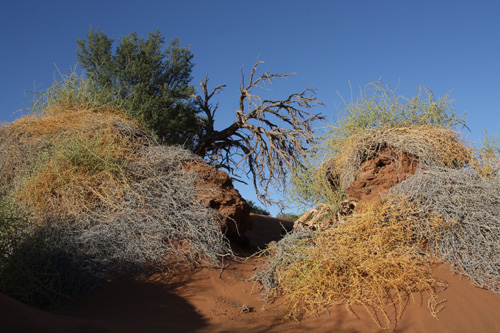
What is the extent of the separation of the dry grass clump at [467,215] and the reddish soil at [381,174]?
468 mm

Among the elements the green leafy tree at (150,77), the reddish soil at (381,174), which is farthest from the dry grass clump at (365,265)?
the green leafy tree at (150,77)

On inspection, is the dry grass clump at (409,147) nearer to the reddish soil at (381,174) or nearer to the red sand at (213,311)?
the reddish soil at (381,174)

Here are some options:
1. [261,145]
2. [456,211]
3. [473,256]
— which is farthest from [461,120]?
[261,145]

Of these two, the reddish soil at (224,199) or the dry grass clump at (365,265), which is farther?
the reddish soil at (224,199)

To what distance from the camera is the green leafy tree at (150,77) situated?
1201cm

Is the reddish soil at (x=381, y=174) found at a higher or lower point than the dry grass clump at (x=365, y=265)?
higher

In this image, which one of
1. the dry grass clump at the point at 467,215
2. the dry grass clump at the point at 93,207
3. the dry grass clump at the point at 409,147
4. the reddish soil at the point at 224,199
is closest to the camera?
the dry grass clump at the point at 467,215

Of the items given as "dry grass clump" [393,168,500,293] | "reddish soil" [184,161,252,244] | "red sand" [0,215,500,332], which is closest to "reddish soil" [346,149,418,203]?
"dry grass clump" [393,168,500,293]

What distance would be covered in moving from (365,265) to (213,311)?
1801 millimetres

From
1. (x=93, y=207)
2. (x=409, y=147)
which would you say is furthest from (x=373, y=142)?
(x=93, y=207)

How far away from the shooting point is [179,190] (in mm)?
6645

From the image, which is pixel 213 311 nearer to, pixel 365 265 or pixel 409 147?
pixel 365 265

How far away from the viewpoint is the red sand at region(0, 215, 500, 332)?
3.77 m

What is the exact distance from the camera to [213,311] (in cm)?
450
